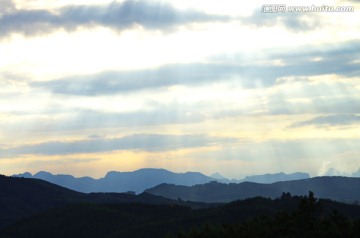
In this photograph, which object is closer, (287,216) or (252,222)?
(287,216)

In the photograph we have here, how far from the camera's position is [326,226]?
431ft

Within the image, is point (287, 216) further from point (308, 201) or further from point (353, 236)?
point (353, 236)

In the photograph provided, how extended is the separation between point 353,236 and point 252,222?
35.1m

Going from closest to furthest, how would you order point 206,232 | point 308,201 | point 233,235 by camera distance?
point 308,201 < point 233,235 < point 206,232

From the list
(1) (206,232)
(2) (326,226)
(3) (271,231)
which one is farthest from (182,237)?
(2) (326,226)

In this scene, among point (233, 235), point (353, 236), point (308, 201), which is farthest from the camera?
point (233, 235)

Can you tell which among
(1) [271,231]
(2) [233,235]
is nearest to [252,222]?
(2) [233,235]

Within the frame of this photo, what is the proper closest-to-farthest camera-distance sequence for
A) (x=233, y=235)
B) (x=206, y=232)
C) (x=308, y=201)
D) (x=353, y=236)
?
(x=353, y=236), (x=308, y=201), (x=233, y=235), (x=206, y=232)

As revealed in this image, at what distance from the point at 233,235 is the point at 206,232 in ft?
59.3

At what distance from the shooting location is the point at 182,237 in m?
162

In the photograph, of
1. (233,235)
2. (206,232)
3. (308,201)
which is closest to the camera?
(308,201)

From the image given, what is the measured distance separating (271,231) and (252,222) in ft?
52.0

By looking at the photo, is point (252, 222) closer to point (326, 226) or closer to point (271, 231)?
point (271, 231)

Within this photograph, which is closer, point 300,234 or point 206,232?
point 300,234
